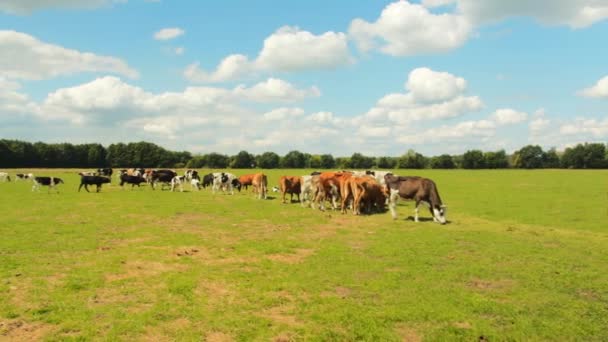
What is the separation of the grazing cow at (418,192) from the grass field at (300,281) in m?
1.14

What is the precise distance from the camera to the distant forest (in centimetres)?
9925

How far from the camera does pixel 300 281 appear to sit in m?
8.48

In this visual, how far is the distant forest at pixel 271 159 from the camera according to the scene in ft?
326

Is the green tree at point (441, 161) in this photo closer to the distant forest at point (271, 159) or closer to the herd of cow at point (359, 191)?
the distant forest at point (271, 159)

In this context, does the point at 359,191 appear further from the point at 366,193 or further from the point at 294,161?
the point at 294,161

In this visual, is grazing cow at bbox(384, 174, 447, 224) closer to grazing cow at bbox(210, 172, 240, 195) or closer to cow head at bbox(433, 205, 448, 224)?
cow head at bbox(433, 205, 448, 224)

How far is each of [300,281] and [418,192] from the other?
35.8 feet

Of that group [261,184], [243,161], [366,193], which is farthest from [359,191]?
[243,161]

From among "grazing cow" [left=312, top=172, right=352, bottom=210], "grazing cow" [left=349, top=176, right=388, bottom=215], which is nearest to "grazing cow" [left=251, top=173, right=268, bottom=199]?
"grazing cow" [left=312, top=172, right=352, bottom=210]

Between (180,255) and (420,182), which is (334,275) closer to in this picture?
(180,255)

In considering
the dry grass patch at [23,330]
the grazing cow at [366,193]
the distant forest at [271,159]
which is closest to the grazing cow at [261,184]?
the grazing cow at [366,193]

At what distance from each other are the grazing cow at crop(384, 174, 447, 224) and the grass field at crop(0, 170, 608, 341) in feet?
3.72

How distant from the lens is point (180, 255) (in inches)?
422

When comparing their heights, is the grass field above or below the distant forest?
below
